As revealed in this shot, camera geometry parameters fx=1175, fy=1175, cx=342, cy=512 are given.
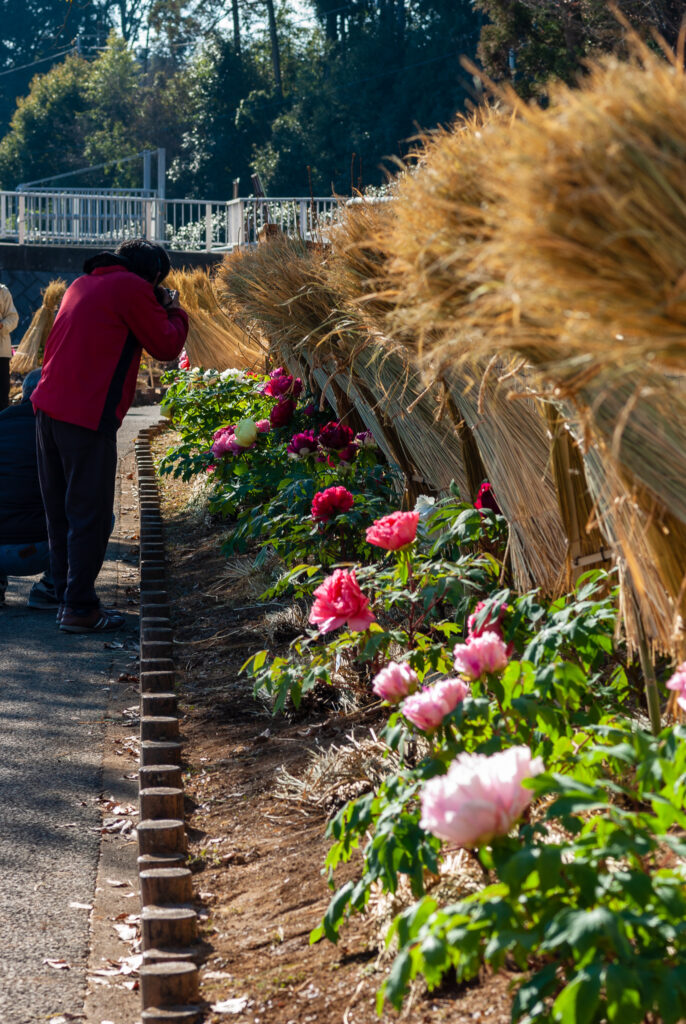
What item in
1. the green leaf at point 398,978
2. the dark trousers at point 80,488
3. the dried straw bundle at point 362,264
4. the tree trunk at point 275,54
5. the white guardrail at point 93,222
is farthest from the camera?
the tree trunk at point 275,54

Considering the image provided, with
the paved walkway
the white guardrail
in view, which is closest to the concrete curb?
the paved walkway

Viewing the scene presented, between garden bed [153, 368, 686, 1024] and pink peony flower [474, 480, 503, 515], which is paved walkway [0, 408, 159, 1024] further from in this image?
pink peony flower [474, 480, 503, 515]

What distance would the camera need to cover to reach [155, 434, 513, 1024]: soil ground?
207cm

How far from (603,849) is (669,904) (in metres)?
0.12

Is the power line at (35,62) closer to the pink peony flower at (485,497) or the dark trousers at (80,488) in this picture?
the dark trousers at (80,488)

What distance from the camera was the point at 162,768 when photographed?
10.3ft

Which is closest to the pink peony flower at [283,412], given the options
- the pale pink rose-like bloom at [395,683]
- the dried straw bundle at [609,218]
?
the pale pink rose-like bloom at [395,683]

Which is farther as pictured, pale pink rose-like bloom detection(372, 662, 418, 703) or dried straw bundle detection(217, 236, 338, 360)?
dried straw bundle detection(217, 236, 338, 360)

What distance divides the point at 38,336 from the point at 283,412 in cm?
1071

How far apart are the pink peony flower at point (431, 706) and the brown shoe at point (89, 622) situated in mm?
3396

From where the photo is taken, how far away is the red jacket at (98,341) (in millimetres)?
4953

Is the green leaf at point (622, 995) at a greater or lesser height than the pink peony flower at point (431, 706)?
lesser

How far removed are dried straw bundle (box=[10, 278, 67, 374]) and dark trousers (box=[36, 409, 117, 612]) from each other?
10435 mm

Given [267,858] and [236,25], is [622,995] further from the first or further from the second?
[236,25]
